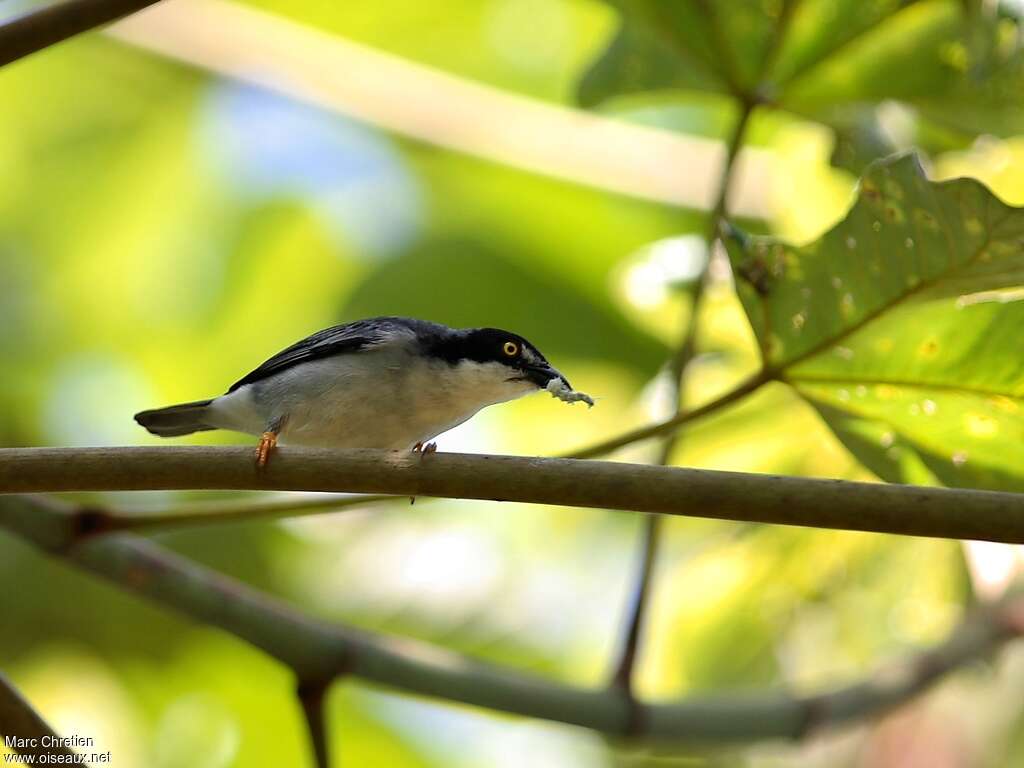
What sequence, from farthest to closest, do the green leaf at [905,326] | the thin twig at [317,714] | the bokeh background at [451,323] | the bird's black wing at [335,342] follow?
the bokeh background at [451,323] → the bird's black wing at [335,342] → the thin twig at [317,714] → the green leaf at [905,326]

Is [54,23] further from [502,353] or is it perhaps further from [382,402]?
[502,353]

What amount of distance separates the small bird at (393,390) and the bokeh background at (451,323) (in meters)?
0.56

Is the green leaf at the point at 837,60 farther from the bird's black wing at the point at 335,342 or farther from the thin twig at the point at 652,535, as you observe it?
the bird's black wing at the point at 335,342

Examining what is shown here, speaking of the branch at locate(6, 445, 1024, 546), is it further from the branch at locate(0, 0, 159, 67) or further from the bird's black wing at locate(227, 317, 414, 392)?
the bird's black wing at locate(227, 317, 414, 392)

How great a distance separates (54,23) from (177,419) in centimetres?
197

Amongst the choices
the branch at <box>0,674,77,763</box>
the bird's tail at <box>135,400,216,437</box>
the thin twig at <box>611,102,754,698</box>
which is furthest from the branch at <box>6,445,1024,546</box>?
the bird's tail at <box>135,400,216,437</box>

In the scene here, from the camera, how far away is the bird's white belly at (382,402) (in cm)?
368

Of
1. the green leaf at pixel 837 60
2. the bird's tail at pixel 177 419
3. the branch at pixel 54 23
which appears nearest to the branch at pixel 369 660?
the bird's tail at pixel 177 419

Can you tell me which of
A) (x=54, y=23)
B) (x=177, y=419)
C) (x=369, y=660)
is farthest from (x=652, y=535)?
(x=54, y=23)

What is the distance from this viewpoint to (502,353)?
3.72m

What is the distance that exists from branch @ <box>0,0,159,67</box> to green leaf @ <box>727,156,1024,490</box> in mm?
1429

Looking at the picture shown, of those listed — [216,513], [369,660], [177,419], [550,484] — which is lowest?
[369,660]

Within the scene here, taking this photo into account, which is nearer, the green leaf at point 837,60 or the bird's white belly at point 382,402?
the bird's white belly at point 382,402

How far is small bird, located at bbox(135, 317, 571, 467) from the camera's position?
3.68 m
